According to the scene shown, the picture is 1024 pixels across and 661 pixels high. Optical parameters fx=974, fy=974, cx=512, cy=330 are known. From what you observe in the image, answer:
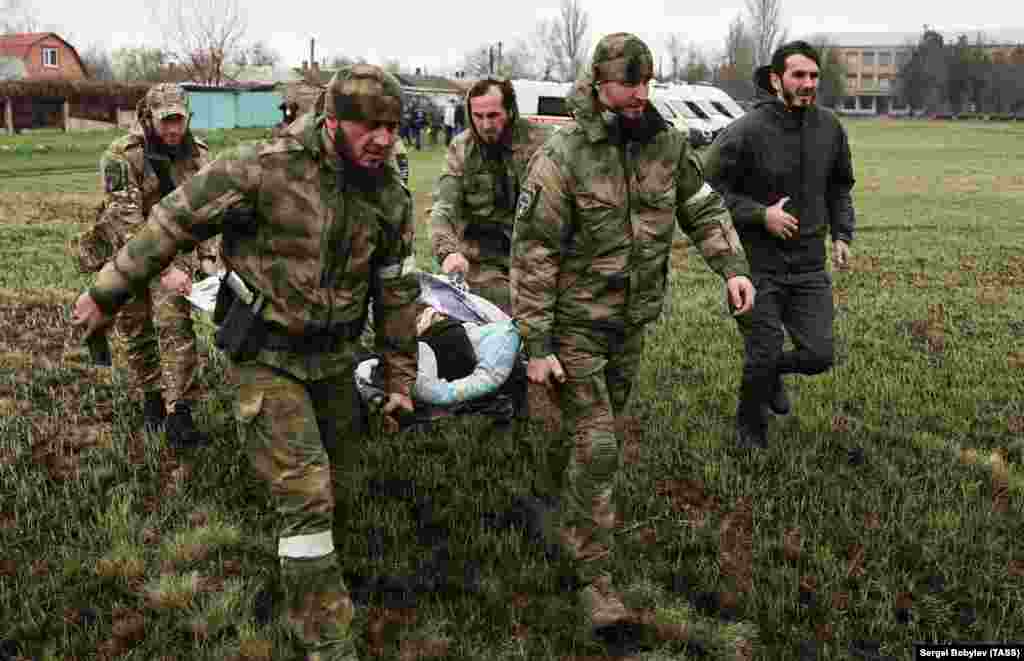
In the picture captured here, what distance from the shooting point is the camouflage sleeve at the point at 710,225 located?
14.3ft

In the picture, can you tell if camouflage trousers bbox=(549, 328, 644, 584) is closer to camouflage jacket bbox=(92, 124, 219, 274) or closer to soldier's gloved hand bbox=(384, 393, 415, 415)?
soldier's gloved hand bbox=(384, 393, 415, 415)

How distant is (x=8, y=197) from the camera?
19719 millimetres

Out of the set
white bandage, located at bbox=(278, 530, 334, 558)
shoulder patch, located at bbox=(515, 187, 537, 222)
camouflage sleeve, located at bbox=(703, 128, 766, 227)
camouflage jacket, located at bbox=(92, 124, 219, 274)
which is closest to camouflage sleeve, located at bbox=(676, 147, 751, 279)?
shoulder patch, located at bbox=(515, 187, 537, 222)

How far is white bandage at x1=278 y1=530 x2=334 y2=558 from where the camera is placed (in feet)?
11.4

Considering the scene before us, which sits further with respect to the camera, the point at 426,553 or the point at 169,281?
the point at 169,281

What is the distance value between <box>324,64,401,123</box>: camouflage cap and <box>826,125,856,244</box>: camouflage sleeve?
3520 mm

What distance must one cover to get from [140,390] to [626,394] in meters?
3.80

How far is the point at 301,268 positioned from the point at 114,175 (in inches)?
113

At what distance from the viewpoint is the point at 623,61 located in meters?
3.94

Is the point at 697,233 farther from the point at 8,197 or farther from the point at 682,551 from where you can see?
the point at 8,197

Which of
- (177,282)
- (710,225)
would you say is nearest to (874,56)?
(710,225)

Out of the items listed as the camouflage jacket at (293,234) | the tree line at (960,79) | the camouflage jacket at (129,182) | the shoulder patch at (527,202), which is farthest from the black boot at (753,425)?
the tree line at (960,79)

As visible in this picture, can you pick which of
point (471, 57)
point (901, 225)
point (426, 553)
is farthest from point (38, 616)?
point (471, 57)

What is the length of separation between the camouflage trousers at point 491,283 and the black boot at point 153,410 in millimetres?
2117
